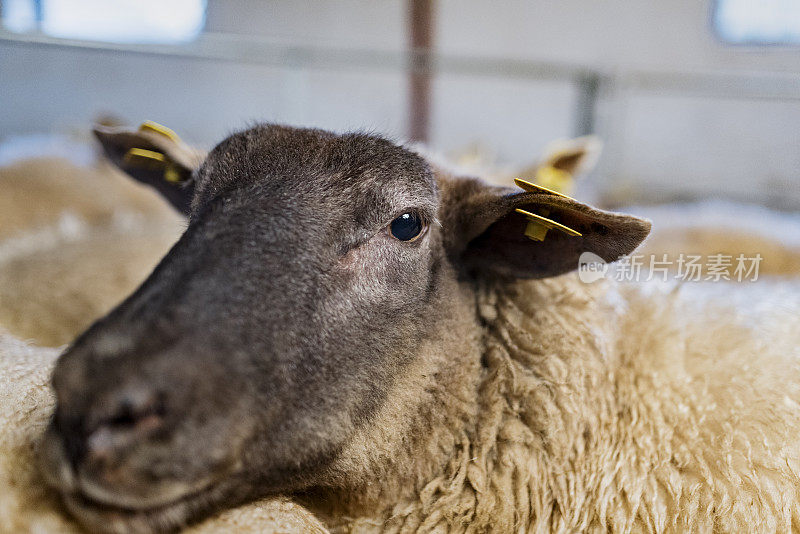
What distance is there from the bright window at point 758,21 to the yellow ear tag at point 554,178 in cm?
530

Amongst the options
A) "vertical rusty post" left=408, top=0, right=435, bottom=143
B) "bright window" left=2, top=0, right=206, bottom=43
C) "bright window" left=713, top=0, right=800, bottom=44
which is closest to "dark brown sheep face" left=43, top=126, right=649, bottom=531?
"vertical rusty post" left=408, top=0, right=435, bottom=143

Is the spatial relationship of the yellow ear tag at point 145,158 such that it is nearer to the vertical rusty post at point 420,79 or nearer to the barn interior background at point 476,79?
the barn interior background at point 476,79

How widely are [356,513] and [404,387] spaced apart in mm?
386

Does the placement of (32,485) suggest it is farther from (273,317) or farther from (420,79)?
(420,79)

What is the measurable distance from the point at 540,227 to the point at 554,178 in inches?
80.2

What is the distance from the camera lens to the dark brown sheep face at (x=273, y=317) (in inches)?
43.9

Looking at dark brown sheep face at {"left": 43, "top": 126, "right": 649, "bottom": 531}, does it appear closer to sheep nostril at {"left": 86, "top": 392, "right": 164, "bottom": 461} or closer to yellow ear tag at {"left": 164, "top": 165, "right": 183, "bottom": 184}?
sheep nostril at {"left": 86, "top": 392, "right": 164, "bottom": 461}

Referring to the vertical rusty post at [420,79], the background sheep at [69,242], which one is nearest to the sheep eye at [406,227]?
the background sheep at [69,242]

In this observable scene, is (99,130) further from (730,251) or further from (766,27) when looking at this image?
(766,27)

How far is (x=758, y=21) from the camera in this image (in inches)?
303

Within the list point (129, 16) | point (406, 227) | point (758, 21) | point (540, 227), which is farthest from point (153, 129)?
point (758, 21)

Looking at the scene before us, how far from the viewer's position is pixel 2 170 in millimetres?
4125

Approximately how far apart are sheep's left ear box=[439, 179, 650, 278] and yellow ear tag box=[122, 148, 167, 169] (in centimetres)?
105

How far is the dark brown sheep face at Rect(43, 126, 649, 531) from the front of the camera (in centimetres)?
112
